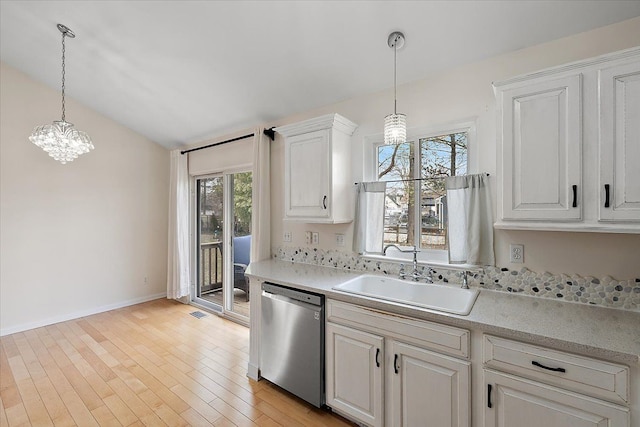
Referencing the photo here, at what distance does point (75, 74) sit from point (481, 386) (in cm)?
471

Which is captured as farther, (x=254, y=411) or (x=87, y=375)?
(x=87, y=375)

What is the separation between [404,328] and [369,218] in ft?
Result: 3.54

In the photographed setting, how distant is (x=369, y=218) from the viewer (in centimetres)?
254

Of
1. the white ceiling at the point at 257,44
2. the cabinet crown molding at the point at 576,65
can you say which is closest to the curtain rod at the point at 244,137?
the white ceiling at the point at 257,44

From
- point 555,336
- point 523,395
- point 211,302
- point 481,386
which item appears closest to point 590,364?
point 555,336

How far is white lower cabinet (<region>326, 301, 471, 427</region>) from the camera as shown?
1516 millimetres

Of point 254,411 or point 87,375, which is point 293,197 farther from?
point 87,375

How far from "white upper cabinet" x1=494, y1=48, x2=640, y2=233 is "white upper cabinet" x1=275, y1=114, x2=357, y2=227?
47.0 inches

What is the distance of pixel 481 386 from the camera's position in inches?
57.3

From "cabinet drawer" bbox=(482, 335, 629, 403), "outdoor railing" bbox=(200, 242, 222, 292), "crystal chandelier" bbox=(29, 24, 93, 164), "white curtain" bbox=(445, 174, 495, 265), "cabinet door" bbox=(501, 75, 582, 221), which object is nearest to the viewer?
"cabinet drawer" bbox=(482, 335, 629, 403)

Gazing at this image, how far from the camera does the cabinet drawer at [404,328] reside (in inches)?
59.1

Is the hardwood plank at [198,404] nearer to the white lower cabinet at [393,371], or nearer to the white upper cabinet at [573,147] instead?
the white lower cabinet at [393,371]

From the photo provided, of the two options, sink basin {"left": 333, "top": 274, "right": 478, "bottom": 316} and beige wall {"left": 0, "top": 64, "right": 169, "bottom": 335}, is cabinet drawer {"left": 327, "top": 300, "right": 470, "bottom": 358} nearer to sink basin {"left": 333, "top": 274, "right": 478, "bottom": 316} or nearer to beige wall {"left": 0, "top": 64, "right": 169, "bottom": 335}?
sink basin {"left": 333, "top": 274, "right": 478, "bottom": 316}

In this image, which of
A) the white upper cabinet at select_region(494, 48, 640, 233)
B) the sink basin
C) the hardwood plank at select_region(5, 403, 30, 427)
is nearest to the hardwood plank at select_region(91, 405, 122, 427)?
the hardwood plank at select_region(5, 403, 30, 427)
